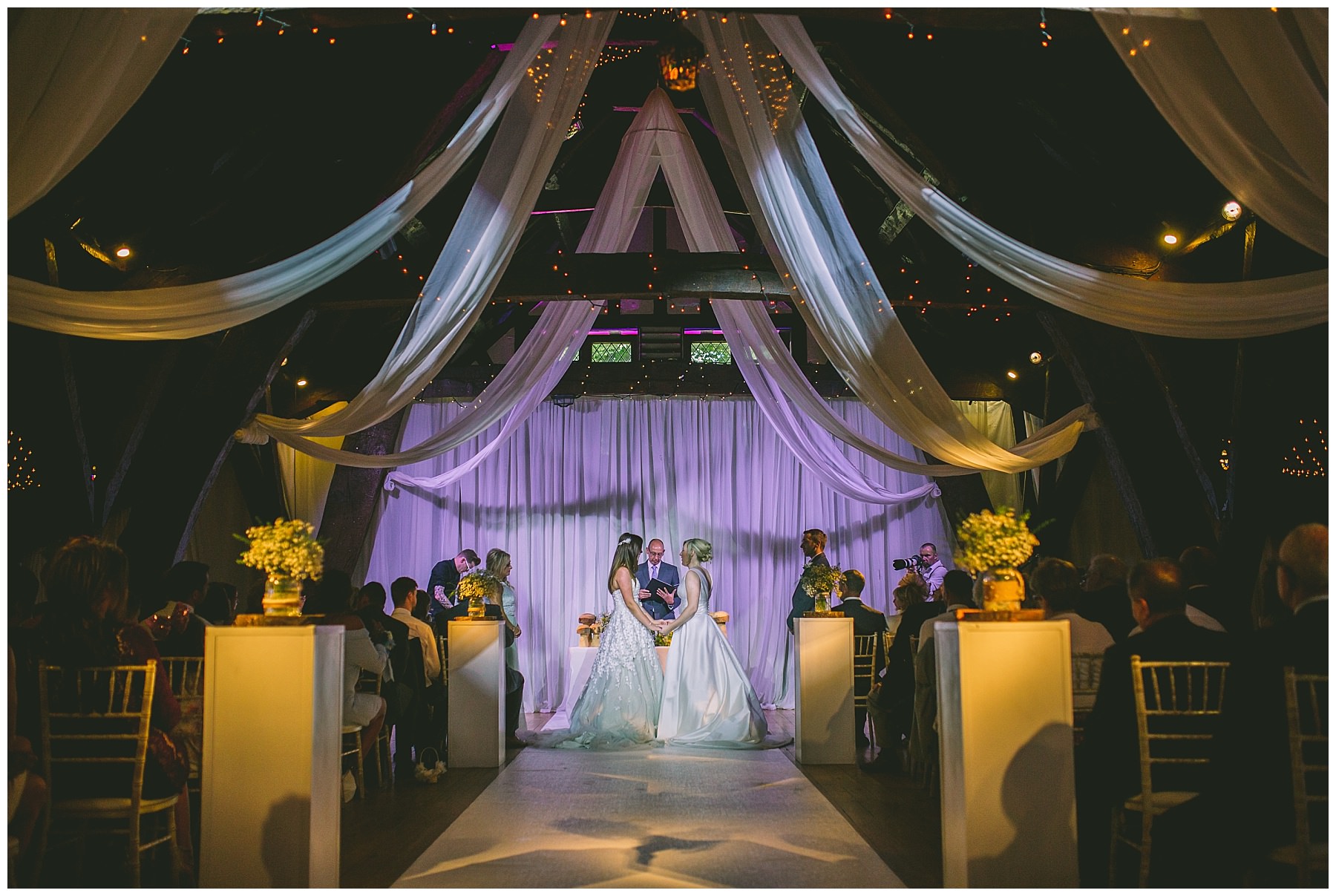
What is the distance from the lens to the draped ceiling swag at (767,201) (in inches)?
128

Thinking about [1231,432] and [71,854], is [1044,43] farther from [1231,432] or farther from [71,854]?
[71,854]

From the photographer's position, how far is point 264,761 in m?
3.63

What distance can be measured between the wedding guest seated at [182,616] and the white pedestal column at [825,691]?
149 inches

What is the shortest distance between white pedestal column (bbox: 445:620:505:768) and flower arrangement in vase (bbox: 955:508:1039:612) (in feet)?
13.5

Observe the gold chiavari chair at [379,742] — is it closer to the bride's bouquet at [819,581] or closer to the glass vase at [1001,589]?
the bride's bouquet at [819,581]

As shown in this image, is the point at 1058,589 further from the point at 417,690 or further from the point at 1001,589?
the point at 417,690

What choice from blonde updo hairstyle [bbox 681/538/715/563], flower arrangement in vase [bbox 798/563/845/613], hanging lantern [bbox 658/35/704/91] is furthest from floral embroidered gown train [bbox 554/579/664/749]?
hanging lantern [bbox 658/35/704/91]

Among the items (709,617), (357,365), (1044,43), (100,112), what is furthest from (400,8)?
(357,365)

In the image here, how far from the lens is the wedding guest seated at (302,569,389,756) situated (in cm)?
571

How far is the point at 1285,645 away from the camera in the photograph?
3.11m

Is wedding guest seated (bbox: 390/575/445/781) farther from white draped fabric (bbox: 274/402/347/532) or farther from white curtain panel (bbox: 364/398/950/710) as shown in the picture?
white curtain panel (bbox: 364/398/950/710)

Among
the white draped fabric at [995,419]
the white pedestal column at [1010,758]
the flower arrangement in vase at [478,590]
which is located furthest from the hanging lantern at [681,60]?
the white draped fabric at [995,419]

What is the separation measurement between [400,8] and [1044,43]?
3.24 meters

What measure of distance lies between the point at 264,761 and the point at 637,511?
29.5 feet
